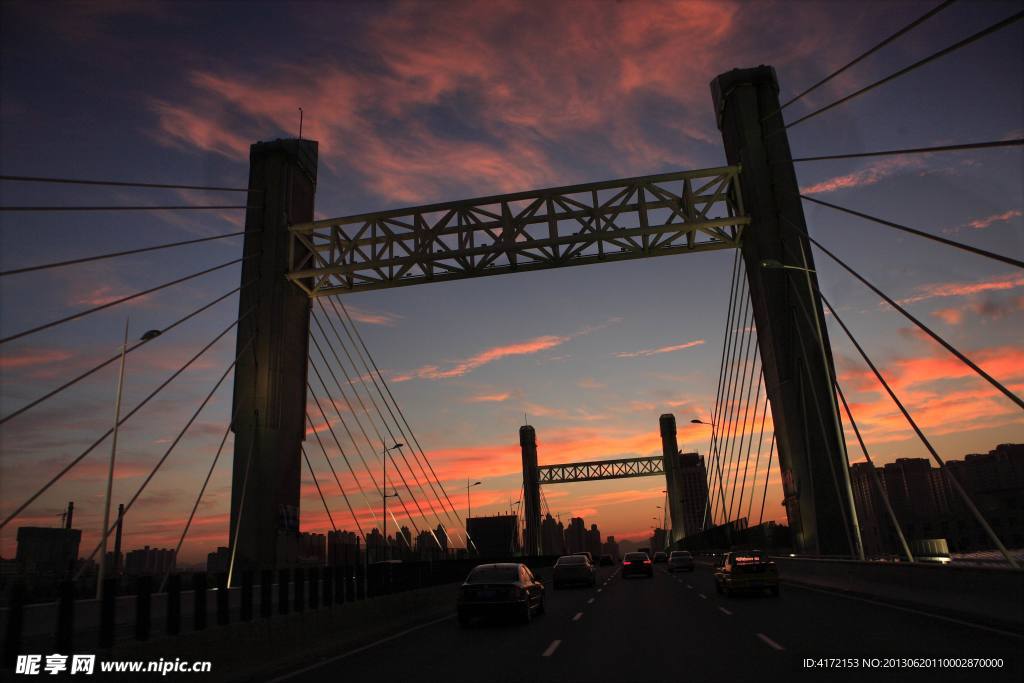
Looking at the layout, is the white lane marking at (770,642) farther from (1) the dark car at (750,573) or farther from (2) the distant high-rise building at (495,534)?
(2) the distant high-rise building at (495,534)

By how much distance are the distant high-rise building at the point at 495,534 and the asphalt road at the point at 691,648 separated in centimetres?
5232

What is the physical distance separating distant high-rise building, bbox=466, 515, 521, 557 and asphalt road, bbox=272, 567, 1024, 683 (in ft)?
172

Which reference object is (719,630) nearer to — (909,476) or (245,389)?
(245,389)

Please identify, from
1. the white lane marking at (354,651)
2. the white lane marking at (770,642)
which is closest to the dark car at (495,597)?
the white lane marking at (354,651)

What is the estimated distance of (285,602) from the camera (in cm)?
1229

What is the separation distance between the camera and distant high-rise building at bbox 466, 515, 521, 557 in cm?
6844

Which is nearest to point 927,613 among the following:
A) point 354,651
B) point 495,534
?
point 354,651

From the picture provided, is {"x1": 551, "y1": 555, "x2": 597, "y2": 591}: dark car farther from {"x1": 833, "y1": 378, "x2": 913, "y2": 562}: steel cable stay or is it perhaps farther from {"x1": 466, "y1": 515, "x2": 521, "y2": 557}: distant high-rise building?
{"x1": 466, "y1": 515, "x2": 521, "y2": 557}: distant high-rise building

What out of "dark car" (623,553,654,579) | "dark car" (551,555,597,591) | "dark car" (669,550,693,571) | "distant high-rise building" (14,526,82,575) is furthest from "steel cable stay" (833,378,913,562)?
"distant high-rise building" (14,526,82,575)

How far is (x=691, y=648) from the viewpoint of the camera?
11461 mm

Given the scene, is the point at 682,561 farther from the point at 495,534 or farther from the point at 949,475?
the point at 949,475

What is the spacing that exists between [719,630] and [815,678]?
5333 mm

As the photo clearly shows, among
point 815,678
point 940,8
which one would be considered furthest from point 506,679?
point 940,8

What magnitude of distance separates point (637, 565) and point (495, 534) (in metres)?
31.2
